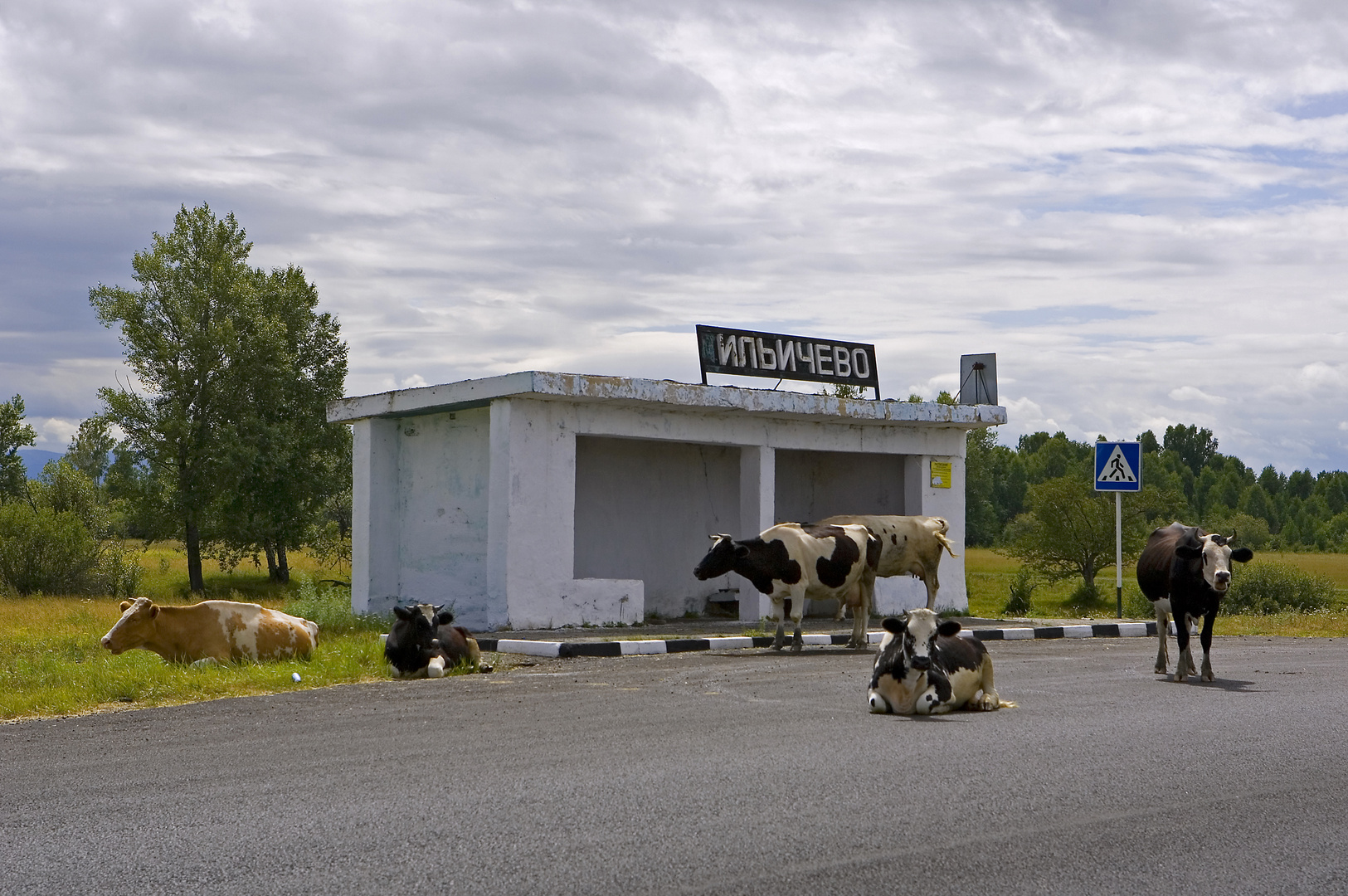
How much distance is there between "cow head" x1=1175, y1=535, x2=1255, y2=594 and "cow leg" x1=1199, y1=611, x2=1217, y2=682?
1.19 feet

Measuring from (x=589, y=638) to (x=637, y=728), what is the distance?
23.9 ft

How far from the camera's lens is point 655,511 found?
22.5 meters

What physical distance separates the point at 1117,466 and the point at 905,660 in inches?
496

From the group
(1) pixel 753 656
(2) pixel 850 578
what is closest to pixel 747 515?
(2) pixel 850 578

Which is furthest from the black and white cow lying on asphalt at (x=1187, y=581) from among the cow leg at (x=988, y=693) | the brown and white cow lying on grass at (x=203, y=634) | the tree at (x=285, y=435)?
the tree at (x=285, y=435)

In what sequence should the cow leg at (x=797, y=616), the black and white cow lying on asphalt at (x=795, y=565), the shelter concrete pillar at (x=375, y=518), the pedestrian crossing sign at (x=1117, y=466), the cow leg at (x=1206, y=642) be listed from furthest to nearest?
1. the pedestrian crossing sign at (x=1117, y=466)
2. the shelter concrete pillar at (x=375, y=518)
3. the black and white cow lying on asphalt at (x=795, y=565)
4. the cow leg at (x=797, y=616)
5. the cow leg at (x=1206, y=642)

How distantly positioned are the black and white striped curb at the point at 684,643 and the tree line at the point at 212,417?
20.8 m

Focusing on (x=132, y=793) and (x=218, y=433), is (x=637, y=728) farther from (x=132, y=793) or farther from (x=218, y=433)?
(x=218, y=433)

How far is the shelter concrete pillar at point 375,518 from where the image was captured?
19625 millimetres

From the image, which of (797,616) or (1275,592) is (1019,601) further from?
(797,616)

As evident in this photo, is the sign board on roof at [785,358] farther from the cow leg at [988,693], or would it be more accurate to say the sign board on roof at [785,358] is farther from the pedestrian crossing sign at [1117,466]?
the cow leg at [988,693]

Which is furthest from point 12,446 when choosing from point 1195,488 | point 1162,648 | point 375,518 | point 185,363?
point 1195,488

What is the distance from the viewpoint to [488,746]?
8.20 metres

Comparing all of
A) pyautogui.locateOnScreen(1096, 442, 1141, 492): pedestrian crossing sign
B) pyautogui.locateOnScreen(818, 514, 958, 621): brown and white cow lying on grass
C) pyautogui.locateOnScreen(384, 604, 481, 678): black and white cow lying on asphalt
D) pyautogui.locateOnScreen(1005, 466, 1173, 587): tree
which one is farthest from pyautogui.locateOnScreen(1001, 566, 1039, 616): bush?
pyautogui.locateOnScreen(384, 604, 481, 678): black and white cow lying on asphalt
